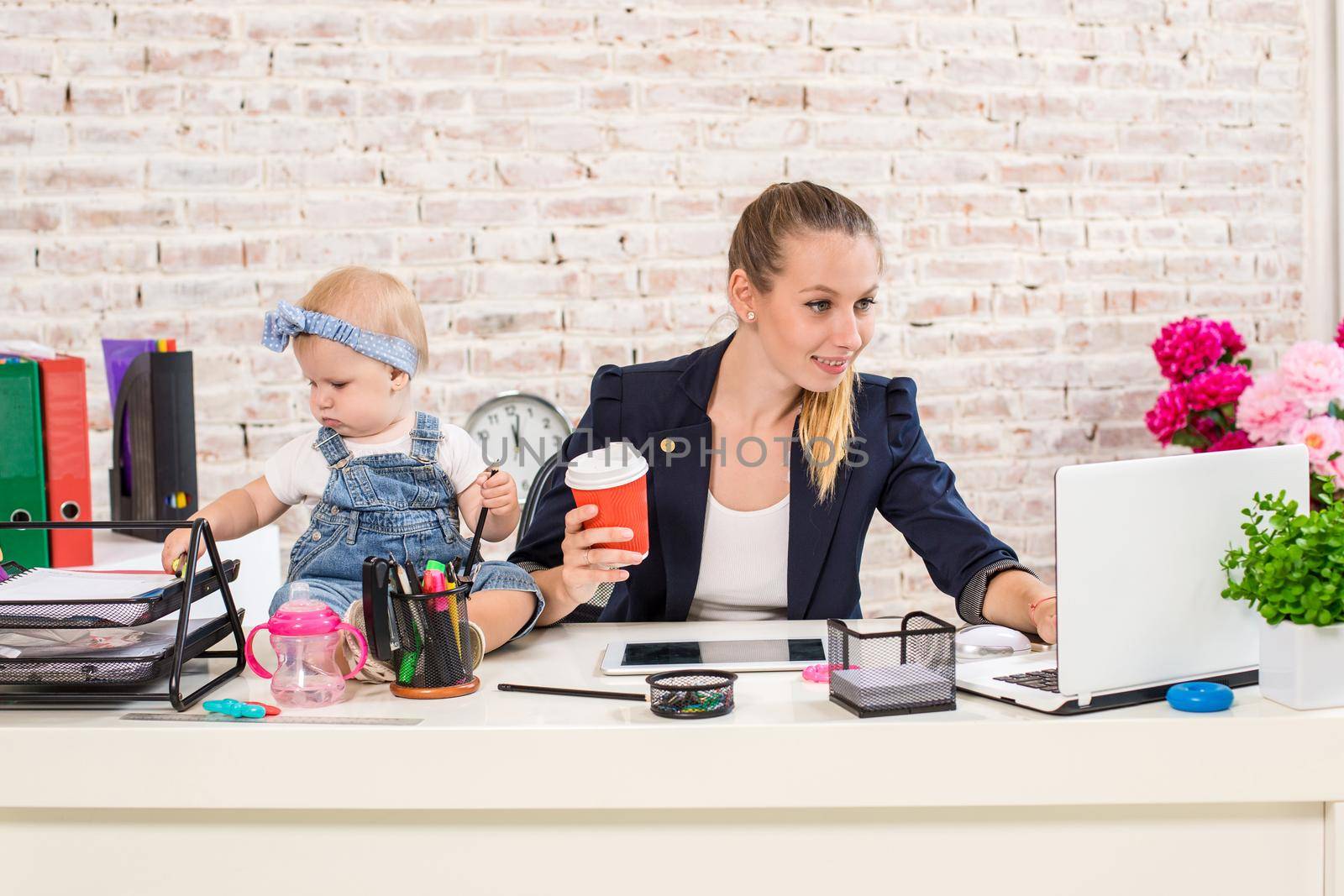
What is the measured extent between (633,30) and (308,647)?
2.17 m

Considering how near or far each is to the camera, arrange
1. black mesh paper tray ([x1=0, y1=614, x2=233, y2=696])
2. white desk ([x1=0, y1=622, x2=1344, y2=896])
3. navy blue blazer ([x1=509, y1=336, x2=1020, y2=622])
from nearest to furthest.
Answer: white desk ([x1=0, y1=622, x2=1344, y2=896]) → black mesh paper tray ([x1=0, y1=614, x2=233, y2=696]) → navy blue blazer ([x1=509, y1=336, x2=1020, y2=622])

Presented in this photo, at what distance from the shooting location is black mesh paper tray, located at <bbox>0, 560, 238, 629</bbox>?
1.12 m

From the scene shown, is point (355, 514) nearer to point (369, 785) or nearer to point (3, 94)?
point (369, 785)

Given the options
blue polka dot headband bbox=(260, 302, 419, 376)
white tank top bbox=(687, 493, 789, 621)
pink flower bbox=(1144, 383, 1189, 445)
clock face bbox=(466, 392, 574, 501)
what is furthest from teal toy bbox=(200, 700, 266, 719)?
pink flower bbox=(1144, 383, 1189, 445)

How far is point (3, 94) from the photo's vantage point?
112 inches

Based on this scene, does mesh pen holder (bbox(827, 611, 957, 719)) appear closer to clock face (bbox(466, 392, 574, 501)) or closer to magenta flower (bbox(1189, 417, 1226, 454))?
clock face (bbox(466, 392, 574, 501))

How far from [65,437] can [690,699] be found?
1550mm

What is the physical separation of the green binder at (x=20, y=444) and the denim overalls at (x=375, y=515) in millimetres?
739

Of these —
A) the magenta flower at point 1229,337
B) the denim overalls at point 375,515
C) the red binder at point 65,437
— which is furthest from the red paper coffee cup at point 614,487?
the magenta flower at point 1229,337

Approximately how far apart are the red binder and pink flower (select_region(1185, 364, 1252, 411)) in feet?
8.26

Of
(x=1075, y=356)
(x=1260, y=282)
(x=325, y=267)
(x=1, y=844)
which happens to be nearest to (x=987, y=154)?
(x=1075, y=356)

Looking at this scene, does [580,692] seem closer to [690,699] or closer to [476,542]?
[690,699]

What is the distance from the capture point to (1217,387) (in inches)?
107

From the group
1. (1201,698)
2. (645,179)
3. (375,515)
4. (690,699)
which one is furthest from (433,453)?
(645,179)
